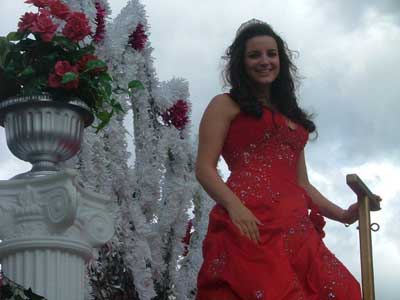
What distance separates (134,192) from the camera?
6020 millimetres

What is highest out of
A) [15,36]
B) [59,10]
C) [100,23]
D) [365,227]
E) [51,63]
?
[100,23]

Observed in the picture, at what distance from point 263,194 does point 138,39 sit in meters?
1.93

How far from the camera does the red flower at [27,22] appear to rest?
4547mm

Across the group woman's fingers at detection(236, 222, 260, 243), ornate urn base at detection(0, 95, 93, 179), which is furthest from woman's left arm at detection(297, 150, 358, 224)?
ornate urn base at detection(0, 95, 93, 179)

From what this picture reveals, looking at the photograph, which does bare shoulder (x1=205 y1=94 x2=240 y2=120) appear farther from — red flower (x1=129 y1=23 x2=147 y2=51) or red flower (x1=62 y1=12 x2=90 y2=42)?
red flower (x1=129 y1=23 x2=147 y2=51)

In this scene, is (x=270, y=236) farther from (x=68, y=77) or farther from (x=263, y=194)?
(x=68, y=77)

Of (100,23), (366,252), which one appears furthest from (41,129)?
(100,23)

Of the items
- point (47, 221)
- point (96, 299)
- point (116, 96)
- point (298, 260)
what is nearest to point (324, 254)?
point (298, 260)

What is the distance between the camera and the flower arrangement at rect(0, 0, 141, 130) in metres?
4.44

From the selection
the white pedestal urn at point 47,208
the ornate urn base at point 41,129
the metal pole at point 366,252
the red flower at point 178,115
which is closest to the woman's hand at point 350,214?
the metal pole at point 366,252

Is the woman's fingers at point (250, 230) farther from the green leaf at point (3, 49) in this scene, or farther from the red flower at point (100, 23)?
the red flower at point (100, 23)

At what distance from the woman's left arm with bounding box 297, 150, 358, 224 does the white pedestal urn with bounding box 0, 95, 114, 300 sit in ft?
2.99

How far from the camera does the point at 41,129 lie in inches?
172

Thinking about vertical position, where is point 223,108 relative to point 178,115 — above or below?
below
